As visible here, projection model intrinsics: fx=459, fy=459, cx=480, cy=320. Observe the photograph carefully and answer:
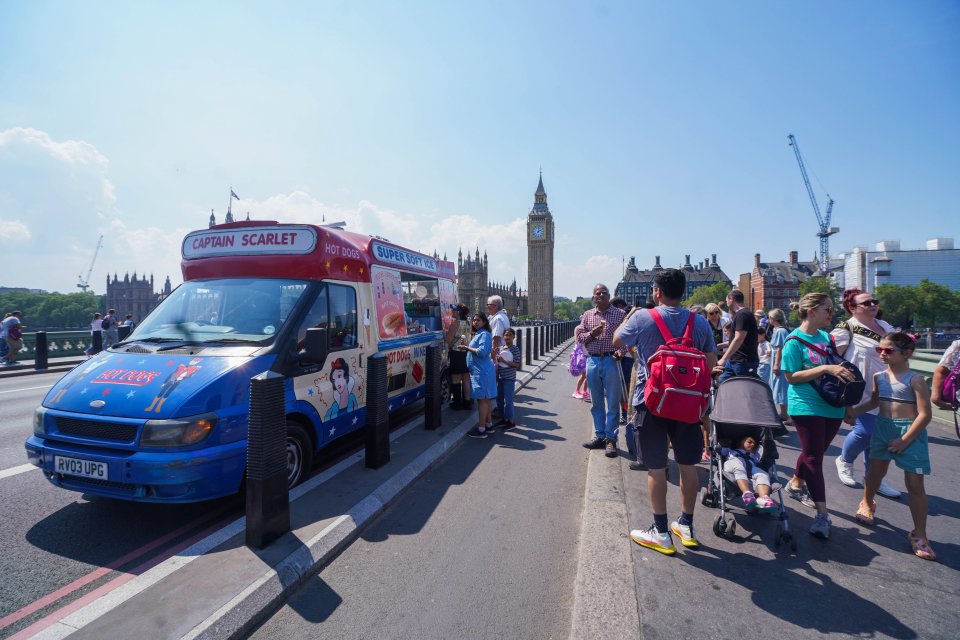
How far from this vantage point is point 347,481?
4410 mm

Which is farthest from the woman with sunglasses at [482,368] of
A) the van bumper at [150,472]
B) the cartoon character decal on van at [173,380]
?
the cartoon character decal on van at [173,380]

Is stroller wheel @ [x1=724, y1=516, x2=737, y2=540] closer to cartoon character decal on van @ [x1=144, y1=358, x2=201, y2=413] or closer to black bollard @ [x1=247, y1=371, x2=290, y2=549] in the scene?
black bollard @ [x1=247, y1=371, x2=290, y2=549]

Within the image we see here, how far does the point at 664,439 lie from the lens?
10.9 ft

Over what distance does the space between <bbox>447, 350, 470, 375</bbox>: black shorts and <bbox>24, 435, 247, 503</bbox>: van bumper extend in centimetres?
435

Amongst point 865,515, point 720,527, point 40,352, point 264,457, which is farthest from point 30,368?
point 865,515

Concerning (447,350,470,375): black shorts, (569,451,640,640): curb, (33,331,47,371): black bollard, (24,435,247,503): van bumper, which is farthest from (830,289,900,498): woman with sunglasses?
(33,331,47,371): black bollard

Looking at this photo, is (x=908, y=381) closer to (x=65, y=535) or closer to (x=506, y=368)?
(x=506, y=368)

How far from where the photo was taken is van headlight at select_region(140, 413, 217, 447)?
3.23 meters

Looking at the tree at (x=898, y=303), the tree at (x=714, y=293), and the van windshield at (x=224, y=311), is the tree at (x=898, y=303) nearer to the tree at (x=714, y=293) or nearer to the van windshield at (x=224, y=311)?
the tree at (x=714, y=293)

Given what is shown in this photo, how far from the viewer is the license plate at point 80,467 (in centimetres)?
327

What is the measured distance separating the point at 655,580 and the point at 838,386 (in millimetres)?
1998

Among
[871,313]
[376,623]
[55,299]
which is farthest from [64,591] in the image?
[55,299]

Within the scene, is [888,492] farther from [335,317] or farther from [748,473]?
[335,317]

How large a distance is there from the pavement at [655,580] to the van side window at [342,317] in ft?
4.83
